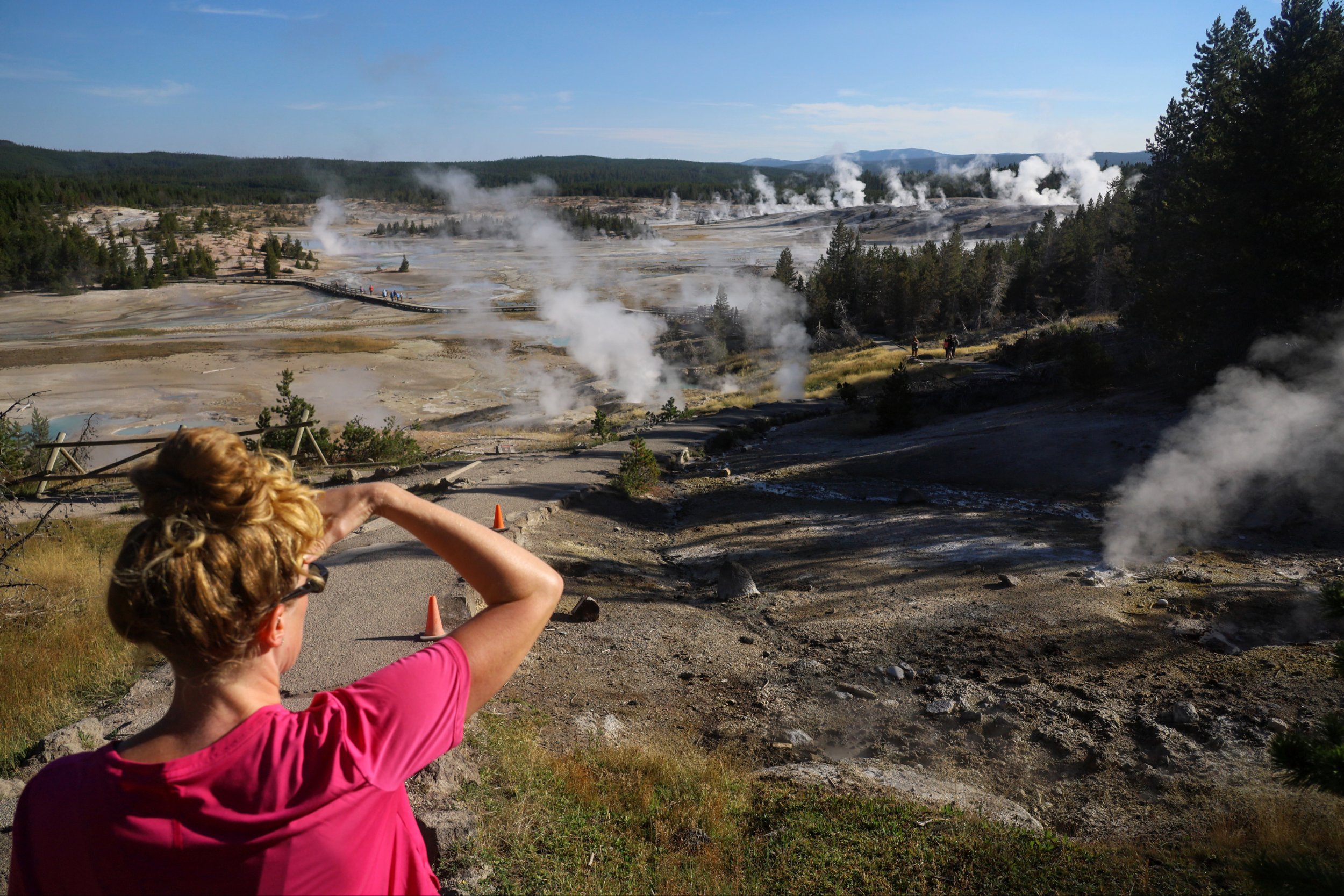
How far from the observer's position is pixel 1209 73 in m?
37.0

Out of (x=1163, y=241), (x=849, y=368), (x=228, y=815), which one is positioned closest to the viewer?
(x=228, y=815)

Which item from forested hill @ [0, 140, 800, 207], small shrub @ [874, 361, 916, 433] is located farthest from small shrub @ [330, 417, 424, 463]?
forested hill @ [0, 140, 800, 207]

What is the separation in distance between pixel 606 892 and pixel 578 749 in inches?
71.2

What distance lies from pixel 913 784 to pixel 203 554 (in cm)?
584

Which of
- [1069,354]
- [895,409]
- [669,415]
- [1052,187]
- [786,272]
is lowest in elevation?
[669,415]

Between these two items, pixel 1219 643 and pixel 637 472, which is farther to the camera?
pixel 637 472

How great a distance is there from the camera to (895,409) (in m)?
23.4

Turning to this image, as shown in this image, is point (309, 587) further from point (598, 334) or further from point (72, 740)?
point (598, 334)

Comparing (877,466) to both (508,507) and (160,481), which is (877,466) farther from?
(160,481)

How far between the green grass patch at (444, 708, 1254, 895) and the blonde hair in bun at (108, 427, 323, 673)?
127 inches

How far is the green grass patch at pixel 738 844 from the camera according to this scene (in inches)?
171

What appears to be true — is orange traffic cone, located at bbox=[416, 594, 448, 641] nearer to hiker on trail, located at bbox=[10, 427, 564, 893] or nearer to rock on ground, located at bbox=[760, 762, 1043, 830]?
rock on ground, located at bbox=[760, 762, 1043, 830]

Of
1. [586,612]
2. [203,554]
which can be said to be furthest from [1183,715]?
[203,554]

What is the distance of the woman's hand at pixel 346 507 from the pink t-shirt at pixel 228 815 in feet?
1.25
